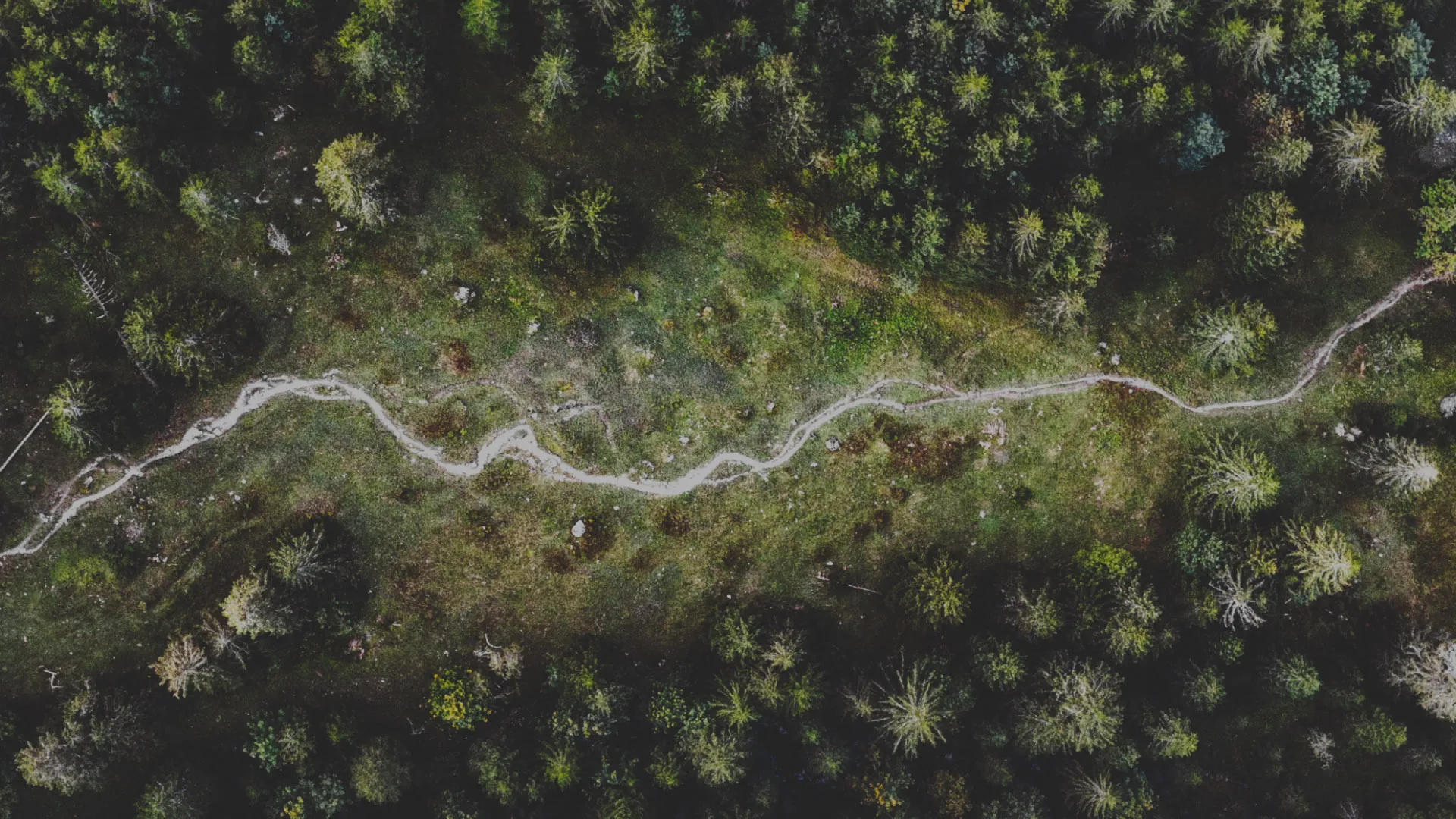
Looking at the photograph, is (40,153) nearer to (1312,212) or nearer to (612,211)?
(612,211)

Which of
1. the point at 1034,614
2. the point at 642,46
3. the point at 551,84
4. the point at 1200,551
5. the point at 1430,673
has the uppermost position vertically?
the point at 642,46

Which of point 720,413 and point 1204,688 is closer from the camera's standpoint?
point 1204,688

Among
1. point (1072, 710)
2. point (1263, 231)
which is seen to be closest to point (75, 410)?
point (1072, 710)

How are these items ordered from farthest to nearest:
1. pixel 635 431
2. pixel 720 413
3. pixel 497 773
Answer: pixel 720 413
pixel 635 431
pixel 497 773

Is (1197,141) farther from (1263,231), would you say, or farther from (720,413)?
(720,413)

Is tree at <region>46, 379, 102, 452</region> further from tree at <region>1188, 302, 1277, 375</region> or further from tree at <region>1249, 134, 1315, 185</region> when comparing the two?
tree at <region>1249, 134, 1315, 185</region>

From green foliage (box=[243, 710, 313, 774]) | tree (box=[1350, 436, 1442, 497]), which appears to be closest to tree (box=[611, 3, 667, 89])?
green foliage (box=[243, 710, 313, 774])
